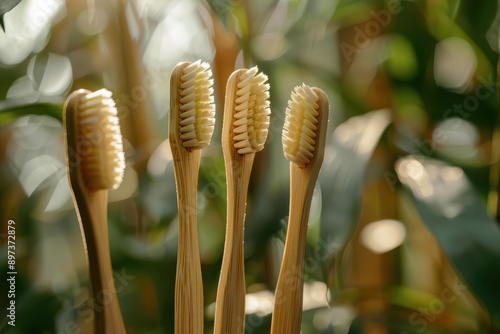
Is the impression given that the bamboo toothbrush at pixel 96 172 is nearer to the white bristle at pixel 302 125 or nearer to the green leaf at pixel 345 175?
the white bristle at pixel 302 125

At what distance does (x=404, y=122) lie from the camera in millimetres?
544

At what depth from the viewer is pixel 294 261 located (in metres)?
0.34

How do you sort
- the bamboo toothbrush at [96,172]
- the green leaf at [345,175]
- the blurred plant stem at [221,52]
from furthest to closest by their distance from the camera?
the blurred plant stem at [221,52] → the green leaf at [345,175] → the bamboo toothbrush at [96,172]

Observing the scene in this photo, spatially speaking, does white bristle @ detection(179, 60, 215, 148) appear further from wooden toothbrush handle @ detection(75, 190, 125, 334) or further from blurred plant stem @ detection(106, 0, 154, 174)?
blurred plant stem @ detection(106, 0, 154, 174)

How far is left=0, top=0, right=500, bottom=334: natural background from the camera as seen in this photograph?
0.50 metres

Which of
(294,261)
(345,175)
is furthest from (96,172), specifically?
(345,175)

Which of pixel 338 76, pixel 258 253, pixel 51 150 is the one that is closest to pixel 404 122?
pixel 338 76

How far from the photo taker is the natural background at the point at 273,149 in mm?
500

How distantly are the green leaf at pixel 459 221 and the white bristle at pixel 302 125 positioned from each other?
13 centimetres

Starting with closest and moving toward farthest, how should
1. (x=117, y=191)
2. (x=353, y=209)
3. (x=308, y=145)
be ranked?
(x=308, y=145) < (x=353, y=209) < (x=117, y=191)

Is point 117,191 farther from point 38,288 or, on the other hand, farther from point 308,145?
point 308,145

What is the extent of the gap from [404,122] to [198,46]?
0.21 m

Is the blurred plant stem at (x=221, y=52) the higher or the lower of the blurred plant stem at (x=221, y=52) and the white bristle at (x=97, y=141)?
the lower

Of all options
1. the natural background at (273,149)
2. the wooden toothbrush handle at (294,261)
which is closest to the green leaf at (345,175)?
the natural background at (273,149)
